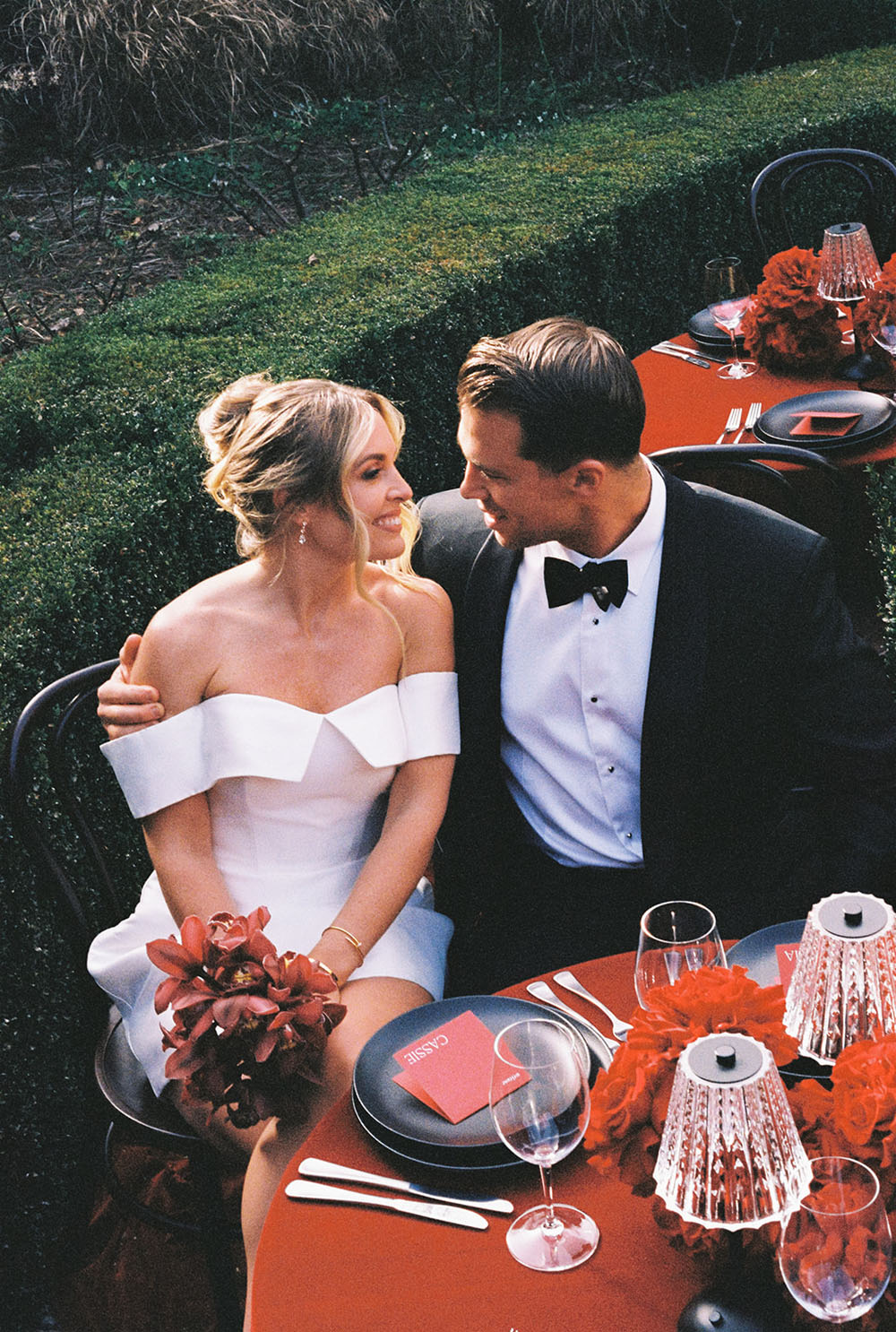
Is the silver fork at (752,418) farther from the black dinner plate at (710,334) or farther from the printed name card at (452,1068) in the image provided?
the printed name card at (452,1068)

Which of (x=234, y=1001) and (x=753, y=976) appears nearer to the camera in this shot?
(x=753, y=976)

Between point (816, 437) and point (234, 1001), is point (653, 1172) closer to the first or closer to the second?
point (234, 1001)

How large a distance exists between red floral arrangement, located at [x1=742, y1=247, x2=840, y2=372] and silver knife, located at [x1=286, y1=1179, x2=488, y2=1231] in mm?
3541

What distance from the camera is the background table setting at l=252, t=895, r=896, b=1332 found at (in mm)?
1373

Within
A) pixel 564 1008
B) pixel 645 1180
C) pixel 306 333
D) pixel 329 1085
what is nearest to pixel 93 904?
pixel 329 1085

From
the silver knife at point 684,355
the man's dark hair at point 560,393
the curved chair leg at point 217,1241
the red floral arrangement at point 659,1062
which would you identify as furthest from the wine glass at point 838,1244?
the silver knife at point 684,355

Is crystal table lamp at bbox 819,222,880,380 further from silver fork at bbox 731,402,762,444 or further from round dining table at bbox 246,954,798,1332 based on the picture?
round dining table at bbox 246,954,798,1332

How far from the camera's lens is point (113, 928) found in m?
2.86

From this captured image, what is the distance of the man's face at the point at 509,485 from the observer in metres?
2.77

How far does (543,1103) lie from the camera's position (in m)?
1.59

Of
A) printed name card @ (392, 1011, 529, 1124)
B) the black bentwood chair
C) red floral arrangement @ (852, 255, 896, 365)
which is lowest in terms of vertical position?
the black bentwood chair

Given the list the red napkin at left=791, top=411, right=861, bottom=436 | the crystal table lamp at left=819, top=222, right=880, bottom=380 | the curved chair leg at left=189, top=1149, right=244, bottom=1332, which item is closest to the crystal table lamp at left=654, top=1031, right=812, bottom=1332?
the curved chair leg at left=189, top=1149, right=244, bottom=1332

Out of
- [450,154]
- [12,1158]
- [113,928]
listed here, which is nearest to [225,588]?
[113,928]

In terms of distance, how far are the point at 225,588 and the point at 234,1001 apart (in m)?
1.09
